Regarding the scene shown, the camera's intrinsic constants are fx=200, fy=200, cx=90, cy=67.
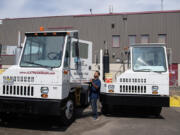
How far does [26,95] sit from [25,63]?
3.47 feet

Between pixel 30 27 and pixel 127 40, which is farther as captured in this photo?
pixel 30 27

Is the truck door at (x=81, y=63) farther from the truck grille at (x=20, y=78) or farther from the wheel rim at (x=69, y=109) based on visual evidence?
the truck grille at (x=20, y=78)

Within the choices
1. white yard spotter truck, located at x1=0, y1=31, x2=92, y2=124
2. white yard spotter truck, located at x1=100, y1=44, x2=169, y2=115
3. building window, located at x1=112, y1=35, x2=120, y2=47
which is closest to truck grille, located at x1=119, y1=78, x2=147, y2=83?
white yard spotter truck, located at x1=100, y1=44, x2=169, y2=115

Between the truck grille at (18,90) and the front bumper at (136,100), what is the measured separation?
2.63 m

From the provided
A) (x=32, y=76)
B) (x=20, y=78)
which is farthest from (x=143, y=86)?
(x=20, y=78)

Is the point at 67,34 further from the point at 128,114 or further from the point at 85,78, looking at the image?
the point at 128,114

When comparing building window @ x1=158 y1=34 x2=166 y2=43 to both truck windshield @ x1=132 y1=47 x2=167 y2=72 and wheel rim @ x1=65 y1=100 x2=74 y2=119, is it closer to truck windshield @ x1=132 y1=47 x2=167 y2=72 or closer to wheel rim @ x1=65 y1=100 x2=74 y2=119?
truck windshield @ x1=132 y1=47 x2=167 y2=72

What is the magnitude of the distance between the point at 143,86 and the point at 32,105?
3603 mm

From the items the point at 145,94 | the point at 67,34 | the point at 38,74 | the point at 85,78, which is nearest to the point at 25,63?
the point at 38,74

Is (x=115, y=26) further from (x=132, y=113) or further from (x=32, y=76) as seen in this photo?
(x=32, y=76)

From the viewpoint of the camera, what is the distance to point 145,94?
6609mm

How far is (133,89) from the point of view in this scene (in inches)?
264

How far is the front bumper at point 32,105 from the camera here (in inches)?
203

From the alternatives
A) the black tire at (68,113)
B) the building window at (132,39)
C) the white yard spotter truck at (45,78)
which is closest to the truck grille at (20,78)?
the white yard spotter truck at (45,78)
